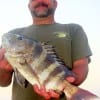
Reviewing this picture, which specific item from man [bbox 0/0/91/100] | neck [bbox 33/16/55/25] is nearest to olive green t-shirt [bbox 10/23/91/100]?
man [bbox 0/0/91/100]

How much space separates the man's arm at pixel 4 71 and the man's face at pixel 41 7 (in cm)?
77

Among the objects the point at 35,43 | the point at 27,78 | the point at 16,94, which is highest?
the point at 35,43

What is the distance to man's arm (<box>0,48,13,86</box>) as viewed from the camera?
5133mm

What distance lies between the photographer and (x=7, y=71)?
207 inches

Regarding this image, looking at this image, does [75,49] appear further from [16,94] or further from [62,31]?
[16,94]

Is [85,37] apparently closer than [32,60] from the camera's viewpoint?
No

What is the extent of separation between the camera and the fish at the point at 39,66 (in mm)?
4832

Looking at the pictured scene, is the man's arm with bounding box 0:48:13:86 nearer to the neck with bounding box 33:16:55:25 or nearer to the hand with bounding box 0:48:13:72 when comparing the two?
the hand with bounding box 0:48:13:72

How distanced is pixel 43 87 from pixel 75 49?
646mm

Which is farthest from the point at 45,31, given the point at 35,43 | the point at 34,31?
the point at 35,43

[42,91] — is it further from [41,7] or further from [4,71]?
[41,7]

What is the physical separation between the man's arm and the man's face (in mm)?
774

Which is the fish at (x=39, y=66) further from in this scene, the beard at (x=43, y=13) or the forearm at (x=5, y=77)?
the beard at (x=43, y=13)

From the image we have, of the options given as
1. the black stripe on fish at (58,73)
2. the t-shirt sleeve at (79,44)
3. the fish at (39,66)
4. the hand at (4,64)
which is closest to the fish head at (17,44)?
the fish at (39,66)
